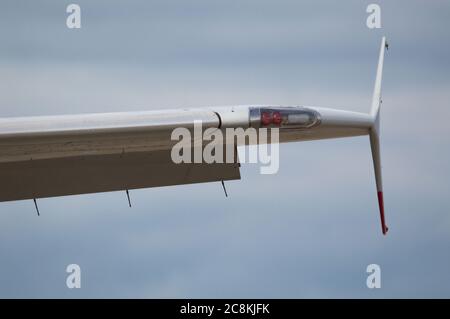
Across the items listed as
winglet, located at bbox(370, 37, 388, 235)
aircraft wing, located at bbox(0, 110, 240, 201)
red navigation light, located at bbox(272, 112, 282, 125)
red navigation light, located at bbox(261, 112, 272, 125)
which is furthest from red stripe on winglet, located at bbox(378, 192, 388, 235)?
red navigation light, located at bbox(261, 112, 272, 125)

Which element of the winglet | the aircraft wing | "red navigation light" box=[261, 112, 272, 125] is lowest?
the aircraft wing

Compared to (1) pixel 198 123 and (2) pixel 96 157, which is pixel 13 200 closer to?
(2) pixel 96 157

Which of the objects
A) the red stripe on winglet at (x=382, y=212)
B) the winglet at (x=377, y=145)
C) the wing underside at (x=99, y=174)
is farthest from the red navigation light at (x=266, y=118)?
the red stripe on winglet at (x=382, y=212)

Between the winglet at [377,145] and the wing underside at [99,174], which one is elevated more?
the winglet at [377,145]

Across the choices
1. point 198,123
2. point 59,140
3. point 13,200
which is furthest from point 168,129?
point 13,200

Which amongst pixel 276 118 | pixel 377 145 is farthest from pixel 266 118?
pixel 377 145

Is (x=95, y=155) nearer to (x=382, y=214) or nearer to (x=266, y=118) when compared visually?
(x=266, y=118)

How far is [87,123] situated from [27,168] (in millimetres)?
5770

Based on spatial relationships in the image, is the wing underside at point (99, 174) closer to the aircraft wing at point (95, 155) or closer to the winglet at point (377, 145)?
the aircraft wing at point (95, 155)

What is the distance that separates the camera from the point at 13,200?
139 ft

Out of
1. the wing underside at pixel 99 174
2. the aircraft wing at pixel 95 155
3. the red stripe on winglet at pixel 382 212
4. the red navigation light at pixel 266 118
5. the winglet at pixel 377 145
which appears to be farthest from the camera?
the red stripe on winglet at pixel 382 212

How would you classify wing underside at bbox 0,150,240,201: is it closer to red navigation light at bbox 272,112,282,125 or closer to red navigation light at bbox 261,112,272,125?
red navigation light at bbox 272,112,282,125

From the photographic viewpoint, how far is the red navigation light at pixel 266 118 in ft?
133

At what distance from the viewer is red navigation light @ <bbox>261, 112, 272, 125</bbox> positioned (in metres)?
40.6
